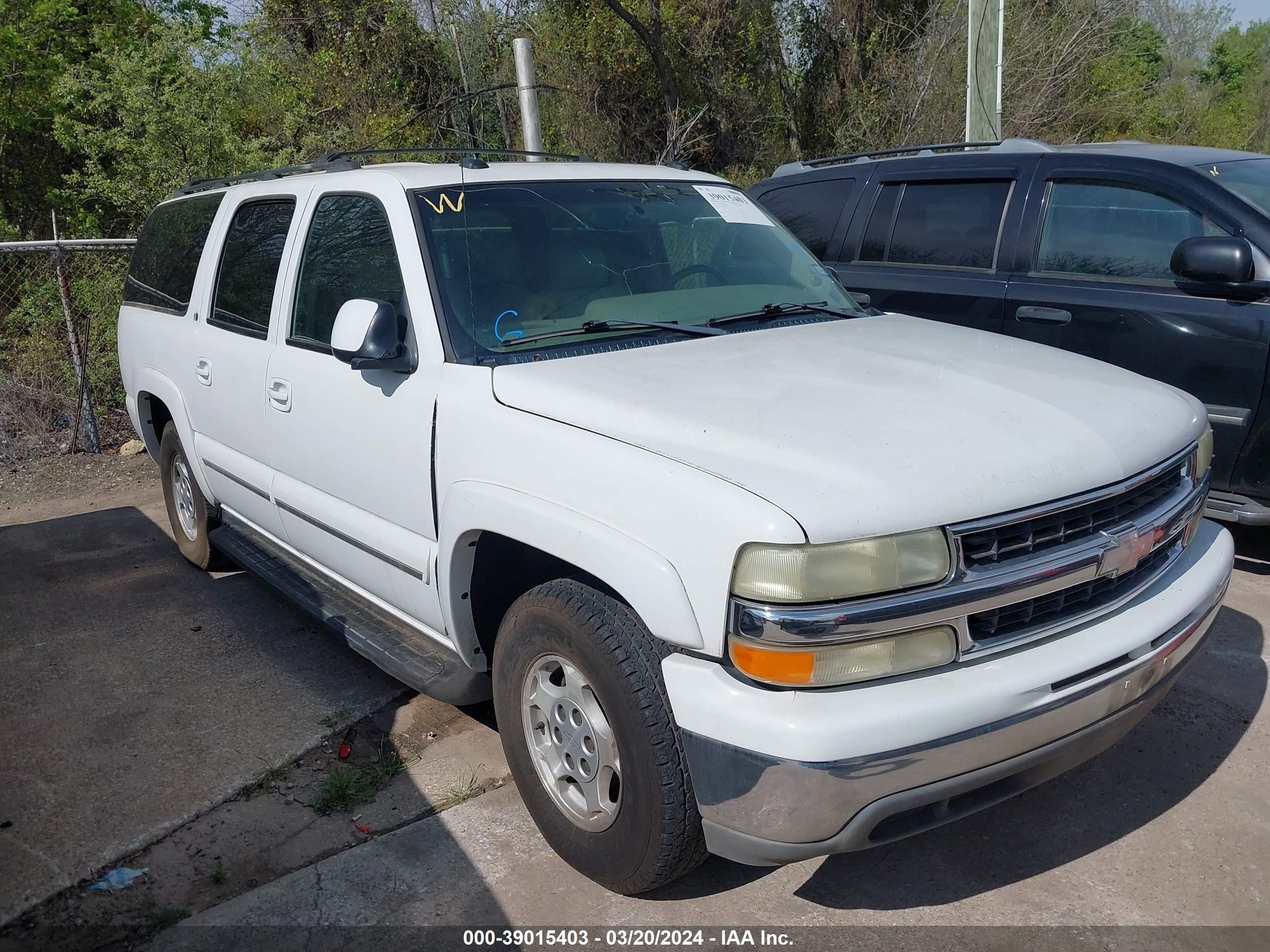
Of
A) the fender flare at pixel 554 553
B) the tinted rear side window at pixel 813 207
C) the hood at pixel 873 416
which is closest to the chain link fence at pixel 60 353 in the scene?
the tinted rear side window at pixel 813 207

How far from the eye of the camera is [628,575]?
251 cm

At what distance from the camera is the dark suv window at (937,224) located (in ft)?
18.5

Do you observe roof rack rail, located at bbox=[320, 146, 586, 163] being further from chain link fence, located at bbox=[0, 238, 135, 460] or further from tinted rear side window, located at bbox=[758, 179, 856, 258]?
chain link fence, located at bbox=[0, 238, 135, 460]

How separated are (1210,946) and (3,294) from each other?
9.32 meters

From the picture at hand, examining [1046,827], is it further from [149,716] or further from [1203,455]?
[149,716]

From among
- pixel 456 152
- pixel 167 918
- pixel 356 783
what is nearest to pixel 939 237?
pixel 456 152

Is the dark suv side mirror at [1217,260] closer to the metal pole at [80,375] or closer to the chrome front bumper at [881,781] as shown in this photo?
the chrome front bumper at [881,781]

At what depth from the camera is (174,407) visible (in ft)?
17.1

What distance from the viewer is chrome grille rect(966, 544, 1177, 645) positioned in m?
2.44

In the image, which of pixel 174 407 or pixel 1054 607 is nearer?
pixel 1054 607

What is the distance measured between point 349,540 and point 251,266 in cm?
148

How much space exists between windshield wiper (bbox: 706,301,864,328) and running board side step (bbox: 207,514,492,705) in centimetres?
140

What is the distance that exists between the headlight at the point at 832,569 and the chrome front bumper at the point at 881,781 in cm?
34

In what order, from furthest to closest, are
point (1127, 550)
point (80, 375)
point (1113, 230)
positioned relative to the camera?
point (80, 375) < point (1113, 230) < point (1127, 550)
